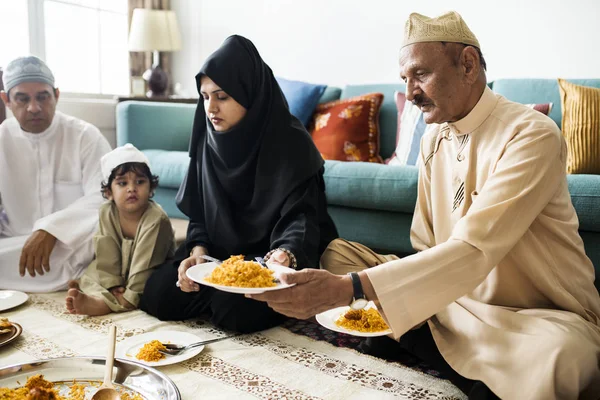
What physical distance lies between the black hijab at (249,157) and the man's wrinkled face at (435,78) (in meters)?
0.66

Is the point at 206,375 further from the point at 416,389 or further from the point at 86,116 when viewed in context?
the point at 86,116

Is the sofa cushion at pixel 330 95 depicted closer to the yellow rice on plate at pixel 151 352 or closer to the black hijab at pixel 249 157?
the black hijab at pixel 249 157

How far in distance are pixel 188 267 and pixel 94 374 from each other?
77cm

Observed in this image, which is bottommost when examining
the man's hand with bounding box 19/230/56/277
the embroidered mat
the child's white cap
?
the embroidered mat

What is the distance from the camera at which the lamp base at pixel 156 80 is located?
187 inches

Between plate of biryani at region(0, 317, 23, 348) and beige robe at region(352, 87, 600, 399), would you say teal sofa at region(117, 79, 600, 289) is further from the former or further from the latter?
plate of biryani at region(0, 317, 23, 348)

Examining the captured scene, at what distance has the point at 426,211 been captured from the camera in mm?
1855

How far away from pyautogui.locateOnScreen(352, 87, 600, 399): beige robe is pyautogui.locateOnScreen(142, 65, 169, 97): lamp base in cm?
358

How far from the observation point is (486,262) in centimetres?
135

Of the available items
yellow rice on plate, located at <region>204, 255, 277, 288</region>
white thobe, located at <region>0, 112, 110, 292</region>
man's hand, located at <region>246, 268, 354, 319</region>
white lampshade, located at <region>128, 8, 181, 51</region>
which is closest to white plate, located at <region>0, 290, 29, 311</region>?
white thobe, located at <region>0, 112, 110, 292</region>

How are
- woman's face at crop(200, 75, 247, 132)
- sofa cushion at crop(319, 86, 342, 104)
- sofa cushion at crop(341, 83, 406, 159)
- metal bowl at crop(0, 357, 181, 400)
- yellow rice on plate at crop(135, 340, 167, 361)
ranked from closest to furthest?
metal bowl at crop(0, 357, 181, 400) < yellow rice on plate at crop(135, 340, 167, 361) < woman's face at crop(200, 75, 247, 132) < sofa cushion at crop(341, 83, 406, 159) < sofa cushion at crop(319, 86, 342, 104)

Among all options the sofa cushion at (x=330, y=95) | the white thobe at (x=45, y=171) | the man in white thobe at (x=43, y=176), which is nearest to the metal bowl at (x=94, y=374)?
the man in white thobe at (x=43, y=176)

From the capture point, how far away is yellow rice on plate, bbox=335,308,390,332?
173 cm

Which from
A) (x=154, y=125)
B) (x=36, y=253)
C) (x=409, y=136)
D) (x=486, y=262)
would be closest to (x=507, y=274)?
(x=486, y=262)
